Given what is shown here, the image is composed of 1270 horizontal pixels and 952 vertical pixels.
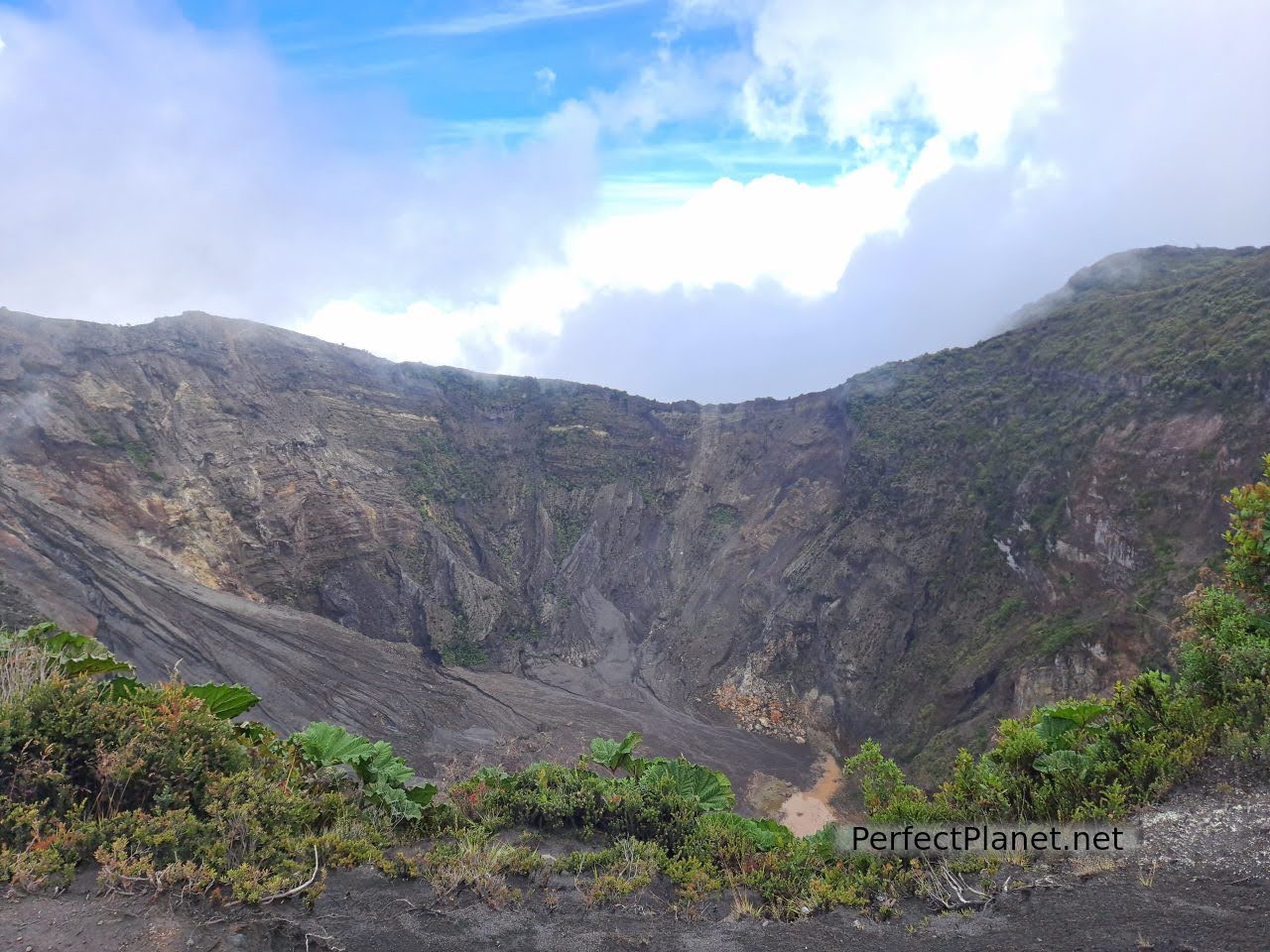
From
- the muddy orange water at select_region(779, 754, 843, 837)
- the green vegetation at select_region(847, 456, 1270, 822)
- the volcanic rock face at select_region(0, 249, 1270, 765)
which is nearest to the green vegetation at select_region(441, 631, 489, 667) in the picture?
the volcanic rock face at select_region(0, 249, 1270, 765)

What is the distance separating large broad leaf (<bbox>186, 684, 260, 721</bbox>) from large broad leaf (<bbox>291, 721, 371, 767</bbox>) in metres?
0.61

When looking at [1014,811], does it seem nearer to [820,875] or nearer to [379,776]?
[820,875]

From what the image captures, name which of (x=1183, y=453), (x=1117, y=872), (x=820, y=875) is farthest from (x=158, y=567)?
(x=1183, y=453)

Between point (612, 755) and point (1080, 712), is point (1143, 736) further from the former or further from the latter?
point (612, 755)

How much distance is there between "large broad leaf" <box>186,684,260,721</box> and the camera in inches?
283

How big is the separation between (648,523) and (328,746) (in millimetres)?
39807

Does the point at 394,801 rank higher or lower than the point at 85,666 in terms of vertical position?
lower

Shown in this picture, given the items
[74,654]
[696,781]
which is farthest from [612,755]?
[74,654]

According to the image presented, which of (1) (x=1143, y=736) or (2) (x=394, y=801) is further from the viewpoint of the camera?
(2) (x=394, y=801)

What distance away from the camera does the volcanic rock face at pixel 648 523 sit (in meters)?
25.6

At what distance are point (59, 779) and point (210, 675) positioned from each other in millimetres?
23756

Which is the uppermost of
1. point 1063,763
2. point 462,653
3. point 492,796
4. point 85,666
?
point 85,666

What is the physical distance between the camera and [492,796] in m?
7.69

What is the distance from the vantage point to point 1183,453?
24.7 m
